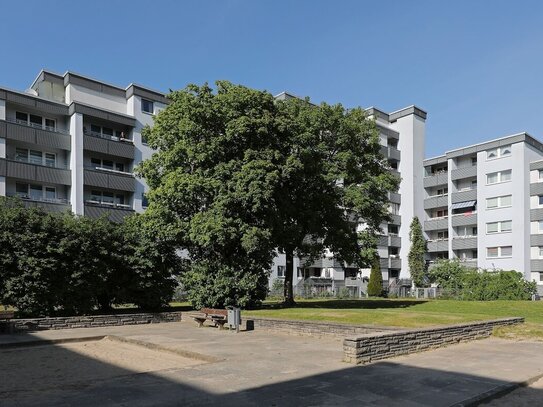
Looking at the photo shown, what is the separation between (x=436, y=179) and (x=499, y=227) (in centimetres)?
954

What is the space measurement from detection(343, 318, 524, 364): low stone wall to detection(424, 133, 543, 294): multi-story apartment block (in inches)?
1559

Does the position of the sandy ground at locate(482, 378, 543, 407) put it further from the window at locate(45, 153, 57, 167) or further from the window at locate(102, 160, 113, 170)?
the window at locate(102, 160, 113, 170)

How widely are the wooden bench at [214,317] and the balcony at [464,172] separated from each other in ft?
145

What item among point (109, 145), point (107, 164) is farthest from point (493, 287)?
point (107, 164)

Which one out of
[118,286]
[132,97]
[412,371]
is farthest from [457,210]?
[412,371]

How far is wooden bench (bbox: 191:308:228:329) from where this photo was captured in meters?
18.0

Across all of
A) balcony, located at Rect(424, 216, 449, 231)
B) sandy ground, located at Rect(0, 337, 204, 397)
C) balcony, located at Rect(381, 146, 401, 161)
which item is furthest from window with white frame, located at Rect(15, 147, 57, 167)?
balcony, located at Rect(424, 216, 449, 231)

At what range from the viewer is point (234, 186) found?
20328 millimetres

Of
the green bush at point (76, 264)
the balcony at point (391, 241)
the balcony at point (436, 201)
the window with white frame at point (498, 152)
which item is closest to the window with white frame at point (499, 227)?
the balcony at point (436, 201)

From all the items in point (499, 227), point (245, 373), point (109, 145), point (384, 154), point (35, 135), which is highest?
point (384, 154)

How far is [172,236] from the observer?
20.8 m

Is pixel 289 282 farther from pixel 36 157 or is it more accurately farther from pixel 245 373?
pixel 36 157

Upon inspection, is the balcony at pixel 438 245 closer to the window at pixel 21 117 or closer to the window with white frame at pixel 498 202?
the window with white frame at pixel 498 202

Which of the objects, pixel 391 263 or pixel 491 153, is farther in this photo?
pixel 391 263
